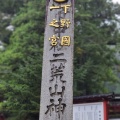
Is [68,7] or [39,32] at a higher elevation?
[39,32]

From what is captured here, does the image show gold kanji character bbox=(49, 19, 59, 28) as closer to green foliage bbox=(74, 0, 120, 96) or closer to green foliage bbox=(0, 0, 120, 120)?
green foliage bbox=(0, 0, 120, 120)

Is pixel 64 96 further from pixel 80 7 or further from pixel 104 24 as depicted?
pixel 104 24

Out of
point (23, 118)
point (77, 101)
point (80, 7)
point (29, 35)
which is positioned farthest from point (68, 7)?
point (80, 7)

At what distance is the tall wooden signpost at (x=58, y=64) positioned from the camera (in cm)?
690

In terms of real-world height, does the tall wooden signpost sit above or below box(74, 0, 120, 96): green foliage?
below

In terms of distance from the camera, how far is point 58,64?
284 inches

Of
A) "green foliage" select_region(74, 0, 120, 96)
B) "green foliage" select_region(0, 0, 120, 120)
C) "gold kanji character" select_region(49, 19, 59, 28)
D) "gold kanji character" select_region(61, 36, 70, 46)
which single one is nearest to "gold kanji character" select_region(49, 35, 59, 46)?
"gold kanji character" select_region(61, 36, 70, 46)

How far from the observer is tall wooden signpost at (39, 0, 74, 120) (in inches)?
272

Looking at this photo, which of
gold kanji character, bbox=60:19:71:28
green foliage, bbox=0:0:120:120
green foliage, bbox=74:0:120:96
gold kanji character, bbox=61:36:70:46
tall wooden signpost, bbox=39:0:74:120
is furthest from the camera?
green foliage, bbox=74:0:120:96

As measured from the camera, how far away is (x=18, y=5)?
60.3ft

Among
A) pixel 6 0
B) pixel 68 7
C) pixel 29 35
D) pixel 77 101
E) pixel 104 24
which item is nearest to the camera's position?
pixel 68 7

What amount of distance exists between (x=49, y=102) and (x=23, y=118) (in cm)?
372

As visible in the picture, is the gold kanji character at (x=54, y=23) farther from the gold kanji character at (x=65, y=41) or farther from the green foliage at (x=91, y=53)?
the green foliage at (x=91, y=53)

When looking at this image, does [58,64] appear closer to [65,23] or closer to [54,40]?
[54,40]
